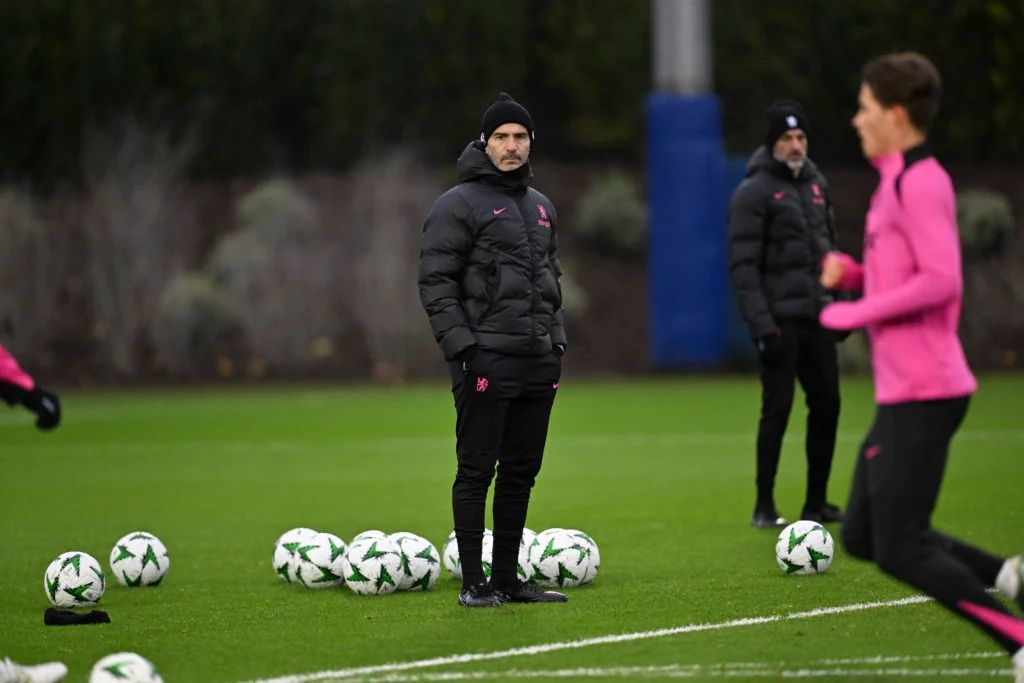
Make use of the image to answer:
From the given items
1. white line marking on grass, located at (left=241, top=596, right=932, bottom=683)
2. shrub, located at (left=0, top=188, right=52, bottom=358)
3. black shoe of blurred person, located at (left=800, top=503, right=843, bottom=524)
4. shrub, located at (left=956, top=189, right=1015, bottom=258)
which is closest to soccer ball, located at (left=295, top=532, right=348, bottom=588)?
white line marking on grass, located at (left=241, top=596, right=932, bottom=683)

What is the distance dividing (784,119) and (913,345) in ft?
16.4

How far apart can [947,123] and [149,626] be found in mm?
25802

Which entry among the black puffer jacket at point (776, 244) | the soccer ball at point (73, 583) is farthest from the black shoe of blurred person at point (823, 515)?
the soccer ball at point (73, 583)

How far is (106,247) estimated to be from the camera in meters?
30.2

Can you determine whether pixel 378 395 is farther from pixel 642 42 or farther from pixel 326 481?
pixel 642 42

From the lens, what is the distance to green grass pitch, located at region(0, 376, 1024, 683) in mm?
7523

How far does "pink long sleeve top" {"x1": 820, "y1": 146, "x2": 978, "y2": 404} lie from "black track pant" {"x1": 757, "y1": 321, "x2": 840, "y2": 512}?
4.88 meters

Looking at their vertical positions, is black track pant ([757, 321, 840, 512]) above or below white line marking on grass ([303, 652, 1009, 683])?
above

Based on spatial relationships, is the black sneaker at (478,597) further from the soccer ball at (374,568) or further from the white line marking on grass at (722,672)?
the white line marking on grass at (722,672)

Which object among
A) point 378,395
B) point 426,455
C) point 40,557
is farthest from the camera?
point 378,395

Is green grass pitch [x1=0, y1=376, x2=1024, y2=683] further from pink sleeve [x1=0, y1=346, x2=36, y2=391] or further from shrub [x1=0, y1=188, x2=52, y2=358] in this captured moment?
shrub [x1=0, y1=188, x2=52, y2=358]

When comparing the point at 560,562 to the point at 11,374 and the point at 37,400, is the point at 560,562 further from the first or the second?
the point at 11,374

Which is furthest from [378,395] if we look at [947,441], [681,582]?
[947,441]

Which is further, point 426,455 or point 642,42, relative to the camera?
point 642,42
